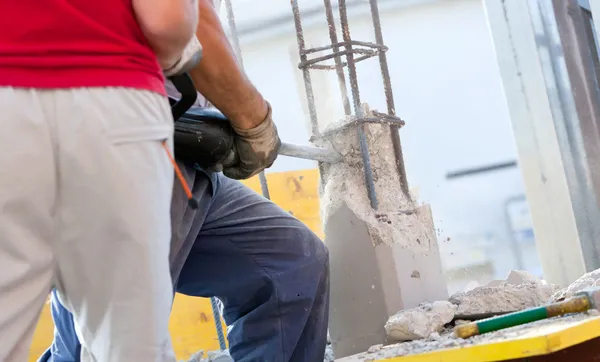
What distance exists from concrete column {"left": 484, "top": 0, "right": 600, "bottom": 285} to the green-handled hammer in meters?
1.68

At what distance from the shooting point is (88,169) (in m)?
0.93

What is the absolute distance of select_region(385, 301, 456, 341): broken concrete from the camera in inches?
73.5

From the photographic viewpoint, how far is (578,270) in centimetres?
298

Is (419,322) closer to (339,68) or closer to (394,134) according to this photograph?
(394,134)

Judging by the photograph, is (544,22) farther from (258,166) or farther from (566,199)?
(258,166)

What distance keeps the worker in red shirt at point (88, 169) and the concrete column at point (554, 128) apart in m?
2.39

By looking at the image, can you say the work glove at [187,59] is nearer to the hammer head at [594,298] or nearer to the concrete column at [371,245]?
the hammer head at [594,298]

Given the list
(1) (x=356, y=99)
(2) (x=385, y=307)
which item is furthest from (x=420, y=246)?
(1) (x=356, y=99)

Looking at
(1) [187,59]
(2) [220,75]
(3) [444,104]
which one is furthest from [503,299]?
(3) [444,104]

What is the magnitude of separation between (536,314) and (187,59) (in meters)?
0.91

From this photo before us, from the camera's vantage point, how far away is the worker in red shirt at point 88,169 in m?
0.91

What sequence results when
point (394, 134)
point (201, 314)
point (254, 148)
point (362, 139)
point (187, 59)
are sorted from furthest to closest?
point (201, 314) → point (394, 134) → point (362, 139) → point (254, 148) → point (187, 59)

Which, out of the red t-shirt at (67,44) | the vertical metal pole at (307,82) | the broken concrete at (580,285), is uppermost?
the vertical metal pole at (307,82)

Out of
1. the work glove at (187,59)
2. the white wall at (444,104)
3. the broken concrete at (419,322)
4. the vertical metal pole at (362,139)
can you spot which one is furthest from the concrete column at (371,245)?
the white wall at (444,104)
